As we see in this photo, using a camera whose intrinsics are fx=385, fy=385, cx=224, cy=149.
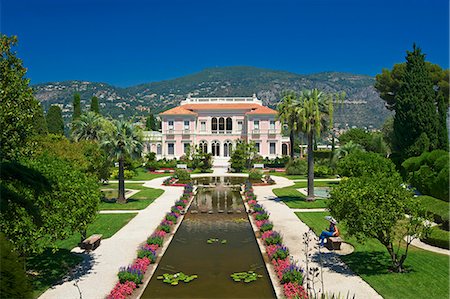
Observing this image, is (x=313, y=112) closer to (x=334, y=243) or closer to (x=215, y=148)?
(x=334, y=243)

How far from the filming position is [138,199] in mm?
25828

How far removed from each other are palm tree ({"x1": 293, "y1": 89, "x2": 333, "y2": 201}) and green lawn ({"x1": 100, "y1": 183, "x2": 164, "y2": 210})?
10625 mm

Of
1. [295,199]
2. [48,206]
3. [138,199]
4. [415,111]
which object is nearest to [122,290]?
[48,206]

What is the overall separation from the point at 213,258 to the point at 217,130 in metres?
51.1

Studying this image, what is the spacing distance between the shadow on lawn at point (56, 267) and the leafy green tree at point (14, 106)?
11.5 feet

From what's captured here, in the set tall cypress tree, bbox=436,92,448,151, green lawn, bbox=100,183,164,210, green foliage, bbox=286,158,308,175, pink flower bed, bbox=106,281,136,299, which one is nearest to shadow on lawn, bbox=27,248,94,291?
pink flower bed, bbox=106,281,136,299

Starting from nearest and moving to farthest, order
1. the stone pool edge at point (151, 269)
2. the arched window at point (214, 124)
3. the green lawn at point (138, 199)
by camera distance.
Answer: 1. the stone pool edge at point (151, 269)
2. the green lawn at point (138, 199)
3. the arched window at point (214, 124)

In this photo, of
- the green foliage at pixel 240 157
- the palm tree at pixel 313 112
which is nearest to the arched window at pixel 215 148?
the green foliage at pixel 240 157

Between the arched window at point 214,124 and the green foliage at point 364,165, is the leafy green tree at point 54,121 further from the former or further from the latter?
the green foliage at point 364,165

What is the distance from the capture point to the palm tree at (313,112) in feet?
72.6

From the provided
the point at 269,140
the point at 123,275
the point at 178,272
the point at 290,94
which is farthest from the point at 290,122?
the point at 269,140

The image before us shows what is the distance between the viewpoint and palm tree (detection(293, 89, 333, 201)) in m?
22.1

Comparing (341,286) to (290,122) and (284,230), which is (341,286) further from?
(290,122)

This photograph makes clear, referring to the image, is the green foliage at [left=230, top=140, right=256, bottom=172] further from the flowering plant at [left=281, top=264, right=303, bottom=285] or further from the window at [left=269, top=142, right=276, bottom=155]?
the flowering plant at [left=281, top=264, right=303, bottom=285]
